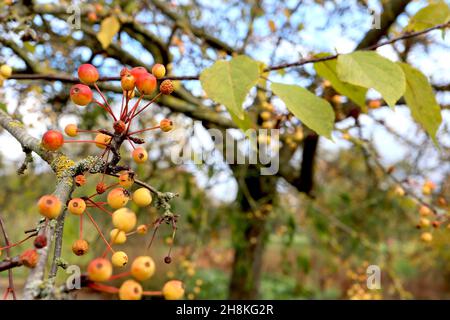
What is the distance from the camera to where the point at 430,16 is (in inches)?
37.5

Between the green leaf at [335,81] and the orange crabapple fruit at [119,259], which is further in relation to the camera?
the green leaf at [335,81]

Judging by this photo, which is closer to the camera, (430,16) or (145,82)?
(145,82)

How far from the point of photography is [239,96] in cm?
68

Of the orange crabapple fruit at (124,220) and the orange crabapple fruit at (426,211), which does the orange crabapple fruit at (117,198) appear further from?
the orange crabapple fruit at (426,211)

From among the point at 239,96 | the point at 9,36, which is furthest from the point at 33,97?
the point at 239,96

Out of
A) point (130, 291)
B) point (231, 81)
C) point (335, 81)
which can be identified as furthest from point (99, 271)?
point (335, 81)

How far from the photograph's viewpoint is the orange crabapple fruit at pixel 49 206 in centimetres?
41

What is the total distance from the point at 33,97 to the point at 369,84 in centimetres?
152

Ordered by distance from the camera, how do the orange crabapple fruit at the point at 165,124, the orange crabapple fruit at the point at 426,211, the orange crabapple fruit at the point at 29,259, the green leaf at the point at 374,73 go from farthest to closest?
the orange crabapple fruit at the point at 426,211 < the green leaf at the point at 374,73 < the orange crabapple fruit at the point at 165,124 < the orange crabapple fruit at the point at 29,259

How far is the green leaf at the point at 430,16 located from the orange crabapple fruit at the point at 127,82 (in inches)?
28.8

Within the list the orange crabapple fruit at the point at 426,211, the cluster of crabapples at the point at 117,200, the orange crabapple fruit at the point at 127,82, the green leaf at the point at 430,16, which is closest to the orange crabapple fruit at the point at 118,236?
the cluster of crabapples at the point at 117,200

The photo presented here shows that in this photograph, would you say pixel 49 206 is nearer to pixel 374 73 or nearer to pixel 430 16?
pixel 374 73

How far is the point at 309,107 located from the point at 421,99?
306mm

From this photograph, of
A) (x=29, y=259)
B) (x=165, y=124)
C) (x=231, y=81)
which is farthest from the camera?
(x=231, y=81)
